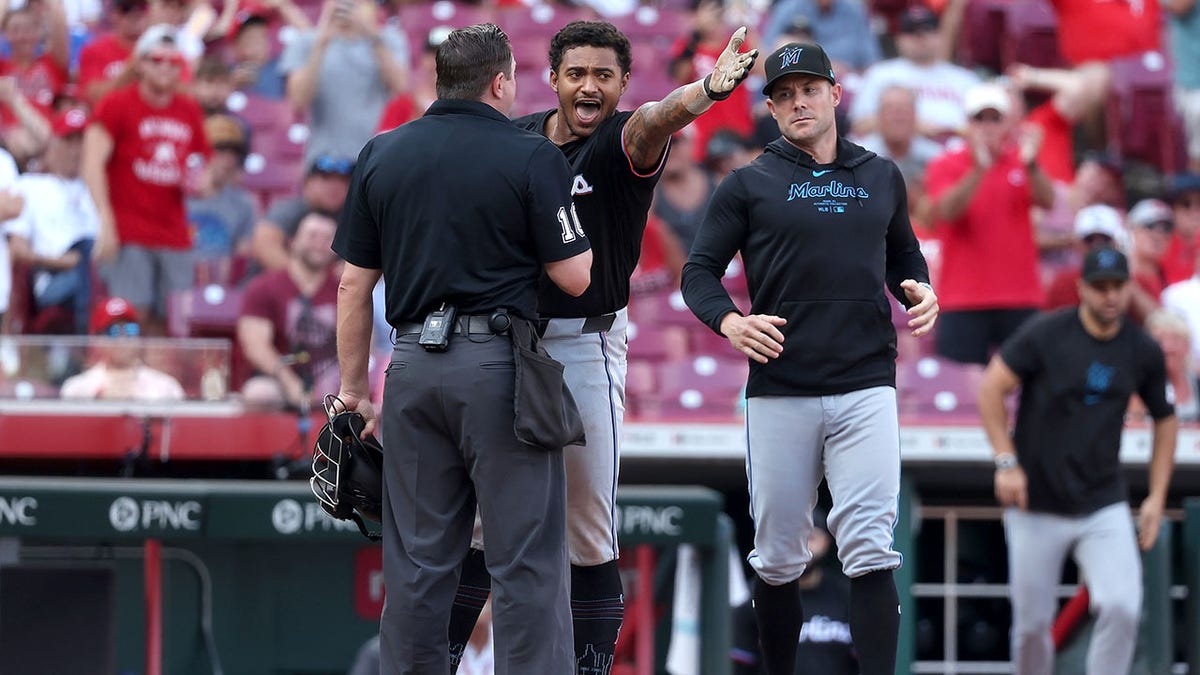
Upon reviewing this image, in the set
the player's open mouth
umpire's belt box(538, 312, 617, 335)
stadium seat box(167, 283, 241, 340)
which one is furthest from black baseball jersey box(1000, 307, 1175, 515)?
stadium seat box(167, 283, 241, 340)

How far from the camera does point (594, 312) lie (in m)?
4.70

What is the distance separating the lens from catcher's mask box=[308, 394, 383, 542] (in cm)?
444

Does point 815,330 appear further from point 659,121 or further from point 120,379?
point 120,379

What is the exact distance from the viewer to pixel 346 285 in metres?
4.41

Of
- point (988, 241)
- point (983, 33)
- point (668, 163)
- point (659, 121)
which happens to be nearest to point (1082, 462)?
point (988, 241)

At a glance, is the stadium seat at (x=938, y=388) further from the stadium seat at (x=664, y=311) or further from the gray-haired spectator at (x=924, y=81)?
the gray-haired spectator at (x=924, y=81)

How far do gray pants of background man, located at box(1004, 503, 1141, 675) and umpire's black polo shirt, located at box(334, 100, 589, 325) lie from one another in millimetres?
3654

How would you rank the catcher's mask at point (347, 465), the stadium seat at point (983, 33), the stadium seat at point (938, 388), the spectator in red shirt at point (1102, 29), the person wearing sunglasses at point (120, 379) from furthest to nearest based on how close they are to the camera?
the stadium seat at point (983, 33), the spectator in red shirt at point (1102, 29), the stadium seat at point (938, 388), the person wearing sunglasses at point (120, 379), the catcher's mask at point (347, 465)

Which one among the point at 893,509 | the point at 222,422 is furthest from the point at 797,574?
the point at 222,422

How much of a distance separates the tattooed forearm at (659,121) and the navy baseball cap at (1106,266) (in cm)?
321

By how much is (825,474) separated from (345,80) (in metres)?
6.30

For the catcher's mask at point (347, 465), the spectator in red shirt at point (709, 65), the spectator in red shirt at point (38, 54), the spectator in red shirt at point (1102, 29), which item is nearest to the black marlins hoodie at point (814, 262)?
the catcher's mask at point (347, 465)

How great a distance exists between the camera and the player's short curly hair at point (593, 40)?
4520 millimetres

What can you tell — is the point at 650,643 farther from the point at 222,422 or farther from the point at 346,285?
the point at 346,285
